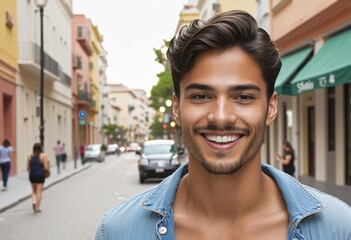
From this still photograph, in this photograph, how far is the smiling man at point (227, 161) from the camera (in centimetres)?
184

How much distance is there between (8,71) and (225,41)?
2368 cm

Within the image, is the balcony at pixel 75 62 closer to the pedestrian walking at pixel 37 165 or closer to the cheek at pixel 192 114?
the pedestrian walking at pixel 37 165

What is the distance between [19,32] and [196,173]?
2580cm

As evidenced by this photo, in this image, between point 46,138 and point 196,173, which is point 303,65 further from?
point 46,138

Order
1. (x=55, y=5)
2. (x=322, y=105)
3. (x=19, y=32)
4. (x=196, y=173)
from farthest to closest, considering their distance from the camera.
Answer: (x=55, y=5), (x=19, y=32), (x=322, y=105), (x=196, y=173)

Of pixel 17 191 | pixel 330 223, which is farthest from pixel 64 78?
pixel 330 223

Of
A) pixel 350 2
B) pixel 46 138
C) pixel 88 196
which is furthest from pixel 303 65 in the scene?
pixel 46 138

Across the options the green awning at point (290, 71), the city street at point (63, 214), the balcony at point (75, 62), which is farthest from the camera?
the balcony at point (75, 62)

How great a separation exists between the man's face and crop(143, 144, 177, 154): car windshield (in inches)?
779

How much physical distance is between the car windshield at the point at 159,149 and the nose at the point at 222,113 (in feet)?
65.0

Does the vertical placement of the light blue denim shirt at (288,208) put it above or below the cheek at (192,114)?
below

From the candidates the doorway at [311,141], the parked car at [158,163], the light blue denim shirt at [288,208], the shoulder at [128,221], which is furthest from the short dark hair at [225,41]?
the parked car at [158,163]

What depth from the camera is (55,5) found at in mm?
37906

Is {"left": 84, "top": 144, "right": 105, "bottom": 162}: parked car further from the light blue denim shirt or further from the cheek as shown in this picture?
the cheek
